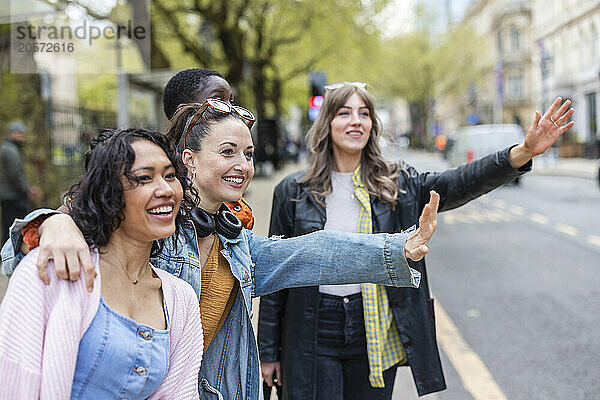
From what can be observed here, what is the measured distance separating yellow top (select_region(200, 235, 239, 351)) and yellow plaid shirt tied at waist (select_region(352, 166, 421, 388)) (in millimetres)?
915

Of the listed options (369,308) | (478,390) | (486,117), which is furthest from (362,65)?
(486,117)

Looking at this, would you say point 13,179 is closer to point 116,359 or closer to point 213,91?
point 213,91

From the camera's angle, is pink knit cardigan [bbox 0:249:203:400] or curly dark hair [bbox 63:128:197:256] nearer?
pink knit cardigan [bbox 0:249:203:400]

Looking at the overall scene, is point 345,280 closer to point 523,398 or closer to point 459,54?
point 523,398

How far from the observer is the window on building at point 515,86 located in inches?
2388

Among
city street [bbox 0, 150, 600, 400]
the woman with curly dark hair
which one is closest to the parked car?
city street [bbox 0, 150, 600, 400]

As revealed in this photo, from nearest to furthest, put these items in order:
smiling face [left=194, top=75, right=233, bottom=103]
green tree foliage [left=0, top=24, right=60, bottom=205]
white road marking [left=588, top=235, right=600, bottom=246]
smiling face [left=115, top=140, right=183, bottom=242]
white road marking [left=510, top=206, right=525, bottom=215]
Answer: smiling face [left=115, top=140, right=183, bottom=242]
smiling face [left=194, top=75, right=233, bottom=103]
green tree foliage [left=0, top=24, right=60, bottom=205]
white road marking [left=588, top=235, right=600, bottom=246]
white road marking [left=510, top=206, right=525, bottom=215]

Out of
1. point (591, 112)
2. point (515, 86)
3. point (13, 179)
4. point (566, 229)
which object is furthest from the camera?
point (515, 86)

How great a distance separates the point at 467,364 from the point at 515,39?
5977 centimetres

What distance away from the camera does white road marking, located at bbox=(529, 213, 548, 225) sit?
13154mm

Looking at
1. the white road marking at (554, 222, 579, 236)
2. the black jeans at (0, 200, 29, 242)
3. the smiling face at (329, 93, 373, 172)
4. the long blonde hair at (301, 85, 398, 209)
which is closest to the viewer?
the long blonde hair at (301, 85, 398, 209)

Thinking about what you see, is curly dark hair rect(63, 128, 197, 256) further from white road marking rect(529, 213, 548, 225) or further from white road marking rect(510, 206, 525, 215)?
white road marking rect(510, 206, 525, 215)

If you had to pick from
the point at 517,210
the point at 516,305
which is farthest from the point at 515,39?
the point at 516,305

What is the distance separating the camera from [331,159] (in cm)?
322
